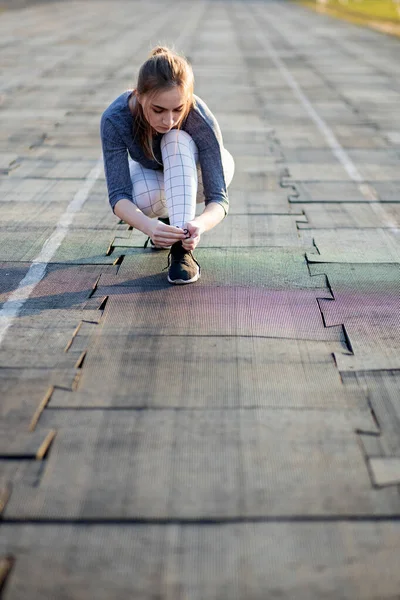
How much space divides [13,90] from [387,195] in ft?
29.5

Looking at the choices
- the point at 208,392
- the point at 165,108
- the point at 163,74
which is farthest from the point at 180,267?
the point at 208,392

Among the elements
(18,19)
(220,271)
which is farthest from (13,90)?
(18,19)

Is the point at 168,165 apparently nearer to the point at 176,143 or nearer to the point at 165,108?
the point at 176,143

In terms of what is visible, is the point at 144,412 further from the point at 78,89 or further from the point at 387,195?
→ the point at 78,89

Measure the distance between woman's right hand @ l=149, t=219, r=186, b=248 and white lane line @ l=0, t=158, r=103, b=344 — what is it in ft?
3.05

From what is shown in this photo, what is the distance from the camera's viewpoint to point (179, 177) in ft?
16.3

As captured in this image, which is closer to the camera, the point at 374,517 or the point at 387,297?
the point at 374,517

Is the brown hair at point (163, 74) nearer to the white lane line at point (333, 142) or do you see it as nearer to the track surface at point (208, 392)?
the track surface at point (208, 392)

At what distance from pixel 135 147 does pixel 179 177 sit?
1.22 feet

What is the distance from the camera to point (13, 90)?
47.1ft

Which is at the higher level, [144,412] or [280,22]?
[144,412]

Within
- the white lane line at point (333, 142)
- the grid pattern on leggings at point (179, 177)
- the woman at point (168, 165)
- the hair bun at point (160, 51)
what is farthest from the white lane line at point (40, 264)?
the white lane line at point (333, 142)

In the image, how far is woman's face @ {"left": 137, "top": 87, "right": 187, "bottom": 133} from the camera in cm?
455

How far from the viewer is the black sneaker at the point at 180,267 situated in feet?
16.6
